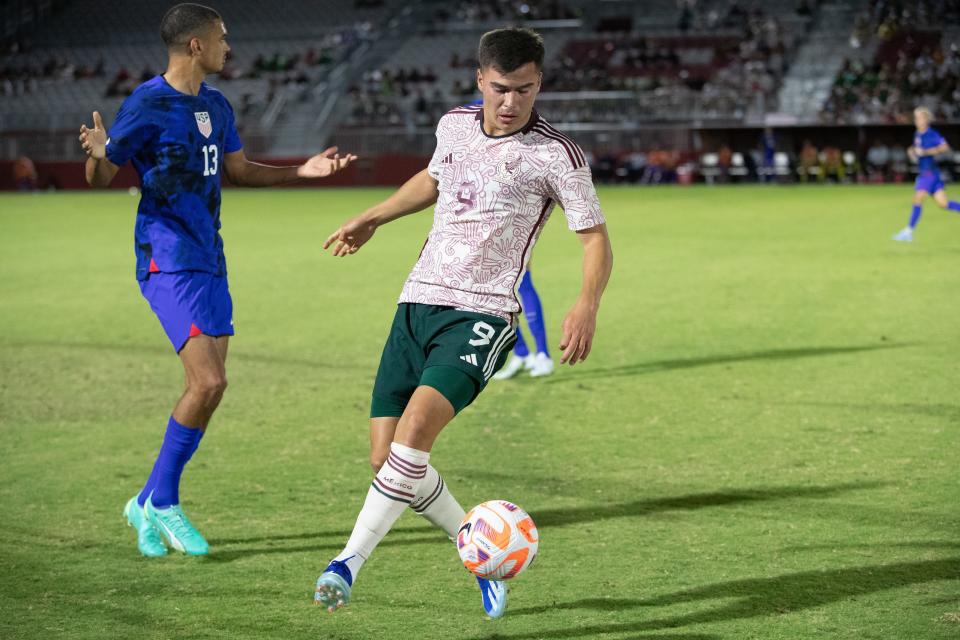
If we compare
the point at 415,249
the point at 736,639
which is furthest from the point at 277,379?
the point at 415,249

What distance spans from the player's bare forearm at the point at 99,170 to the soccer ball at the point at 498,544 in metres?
2.25

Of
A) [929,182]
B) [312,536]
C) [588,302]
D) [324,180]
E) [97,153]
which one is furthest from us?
[324,180]

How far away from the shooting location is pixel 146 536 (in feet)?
18.2

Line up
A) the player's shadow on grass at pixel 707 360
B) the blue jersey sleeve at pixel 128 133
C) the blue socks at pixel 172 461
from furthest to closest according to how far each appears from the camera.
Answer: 1. the player's shadow on grass at pixel 707 360
2. the blue socks at pixel 172 461
3. the blue jersey sleeve at pixel 128 133

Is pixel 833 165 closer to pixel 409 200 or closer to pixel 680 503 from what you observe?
pixel 680 503

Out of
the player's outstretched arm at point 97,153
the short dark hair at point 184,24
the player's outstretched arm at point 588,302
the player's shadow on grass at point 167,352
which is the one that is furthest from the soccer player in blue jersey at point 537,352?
the player's outstretched arm at point 588,302

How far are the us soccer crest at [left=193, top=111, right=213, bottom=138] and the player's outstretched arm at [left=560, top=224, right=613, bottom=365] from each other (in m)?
2.03

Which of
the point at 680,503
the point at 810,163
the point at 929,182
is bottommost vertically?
the point at 810,163

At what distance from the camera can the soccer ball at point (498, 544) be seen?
4.46 meters

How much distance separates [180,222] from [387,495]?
1868 millimetres

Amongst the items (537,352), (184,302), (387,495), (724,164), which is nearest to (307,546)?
(184,302)

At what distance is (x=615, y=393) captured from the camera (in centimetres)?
927

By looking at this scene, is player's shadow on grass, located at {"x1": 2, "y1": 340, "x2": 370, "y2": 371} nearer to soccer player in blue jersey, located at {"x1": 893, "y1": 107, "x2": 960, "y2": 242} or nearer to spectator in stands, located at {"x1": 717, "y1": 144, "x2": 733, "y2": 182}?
soccer player in blue jersey, located at {"x1": 893, "y1": 107, "x2": 960, "y2": 242}

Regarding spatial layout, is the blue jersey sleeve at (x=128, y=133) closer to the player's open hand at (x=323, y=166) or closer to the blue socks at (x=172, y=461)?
the player's open hand at (x=323, y=166)
